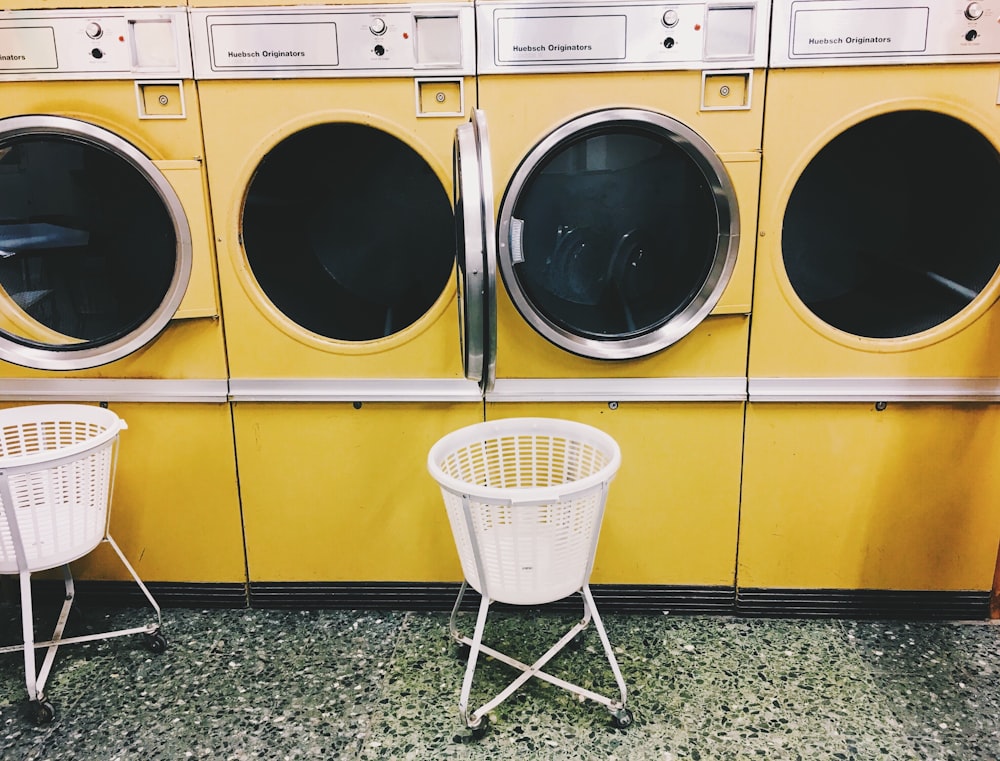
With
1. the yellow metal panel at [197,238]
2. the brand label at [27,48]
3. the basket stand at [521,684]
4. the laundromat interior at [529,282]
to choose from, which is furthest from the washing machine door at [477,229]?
the brand label at [27,48]

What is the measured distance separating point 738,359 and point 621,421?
0.44m

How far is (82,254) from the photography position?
8.54ft

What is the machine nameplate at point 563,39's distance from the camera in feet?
7.18

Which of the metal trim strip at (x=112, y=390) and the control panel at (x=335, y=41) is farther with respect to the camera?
the metal trim strip at (x=112, y=390)

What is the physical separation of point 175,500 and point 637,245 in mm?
1903

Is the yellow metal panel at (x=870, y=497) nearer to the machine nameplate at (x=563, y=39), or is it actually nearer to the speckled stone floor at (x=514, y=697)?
the speckled stone floor at (x=514, y=697)

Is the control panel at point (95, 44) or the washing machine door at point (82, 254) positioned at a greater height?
Result: the control panel at point (95, 44)

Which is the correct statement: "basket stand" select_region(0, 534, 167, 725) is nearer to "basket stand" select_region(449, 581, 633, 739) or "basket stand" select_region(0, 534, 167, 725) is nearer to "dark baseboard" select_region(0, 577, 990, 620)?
"dark baseboard" select_region(0, 577, 990, 620)

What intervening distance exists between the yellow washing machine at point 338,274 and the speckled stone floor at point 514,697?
30 centimetres

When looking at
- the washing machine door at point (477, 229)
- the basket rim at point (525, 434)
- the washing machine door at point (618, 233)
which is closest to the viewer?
the washing machine door at point (477, 229)

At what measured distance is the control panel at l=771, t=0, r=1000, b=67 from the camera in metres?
2.15

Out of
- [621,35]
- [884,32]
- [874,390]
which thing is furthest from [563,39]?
[874,390]

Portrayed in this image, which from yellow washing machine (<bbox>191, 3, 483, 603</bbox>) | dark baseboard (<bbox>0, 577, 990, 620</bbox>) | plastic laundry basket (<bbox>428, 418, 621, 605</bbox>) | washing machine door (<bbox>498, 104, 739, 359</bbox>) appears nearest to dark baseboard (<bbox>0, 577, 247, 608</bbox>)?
dark baseboard (<bbox>0, 577, 990, 620</bbox>)

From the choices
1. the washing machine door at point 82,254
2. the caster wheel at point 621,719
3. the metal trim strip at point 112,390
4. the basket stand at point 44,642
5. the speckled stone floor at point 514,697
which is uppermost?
the washing machine door at point 82,254
